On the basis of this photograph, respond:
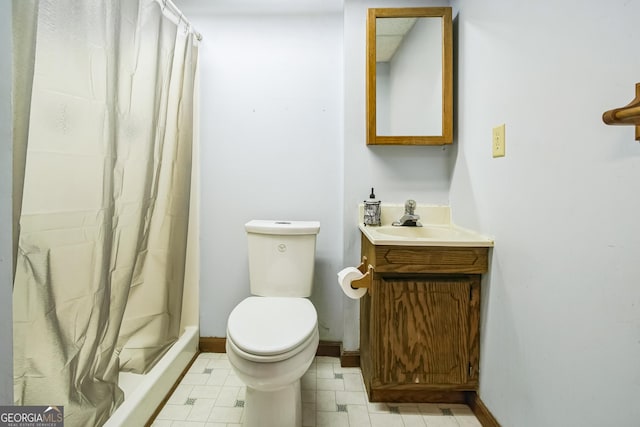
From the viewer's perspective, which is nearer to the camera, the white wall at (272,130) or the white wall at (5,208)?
the white wall at (5,208)

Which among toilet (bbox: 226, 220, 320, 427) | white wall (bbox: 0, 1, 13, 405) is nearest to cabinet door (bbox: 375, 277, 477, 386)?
toilet (bbox: 226, 220, 320, 427)

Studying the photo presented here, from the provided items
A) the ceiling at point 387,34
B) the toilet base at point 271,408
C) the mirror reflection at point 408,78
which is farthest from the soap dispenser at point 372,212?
the toilet base at point 271,408

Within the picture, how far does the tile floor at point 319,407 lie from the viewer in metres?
1.33

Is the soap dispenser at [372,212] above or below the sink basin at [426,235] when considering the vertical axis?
above

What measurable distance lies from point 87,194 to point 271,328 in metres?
0.79

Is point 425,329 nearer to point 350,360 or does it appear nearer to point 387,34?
point 350,360

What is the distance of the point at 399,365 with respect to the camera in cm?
133

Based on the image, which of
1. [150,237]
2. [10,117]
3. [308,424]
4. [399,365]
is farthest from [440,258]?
[10,117]

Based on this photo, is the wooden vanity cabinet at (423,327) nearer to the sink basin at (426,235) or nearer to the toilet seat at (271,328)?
the sink basin at (426,235)

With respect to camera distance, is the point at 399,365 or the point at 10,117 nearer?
the point at 10,117

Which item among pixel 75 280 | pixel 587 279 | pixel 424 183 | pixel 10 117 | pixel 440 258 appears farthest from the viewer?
pixel 424 183

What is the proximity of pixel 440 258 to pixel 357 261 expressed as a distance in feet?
1.84

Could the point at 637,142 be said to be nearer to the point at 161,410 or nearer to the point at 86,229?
the point at 86,229

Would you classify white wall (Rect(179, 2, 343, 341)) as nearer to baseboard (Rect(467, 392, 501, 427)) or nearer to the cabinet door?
the cabinet door
